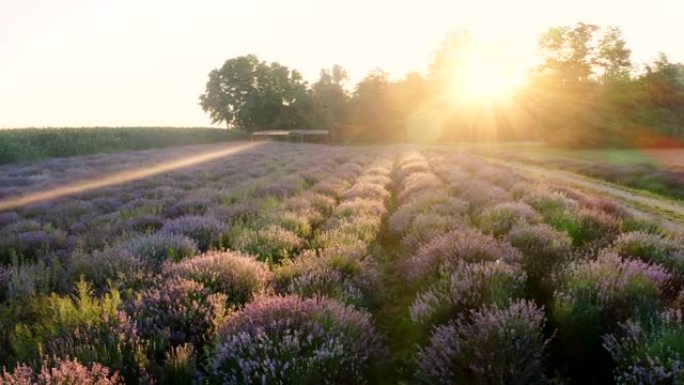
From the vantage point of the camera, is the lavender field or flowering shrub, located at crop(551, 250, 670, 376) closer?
the lavender field

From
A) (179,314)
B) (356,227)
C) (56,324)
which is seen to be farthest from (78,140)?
(179,314)

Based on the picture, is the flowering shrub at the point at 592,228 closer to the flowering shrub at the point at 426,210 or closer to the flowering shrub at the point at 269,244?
the flowering shrub at the point at 426,210

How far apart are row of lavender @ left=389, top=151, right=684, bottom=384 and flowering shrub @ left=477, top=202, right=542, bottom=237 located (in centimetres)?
21

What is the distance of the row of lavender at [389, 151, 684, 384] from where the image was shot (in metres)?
3.55

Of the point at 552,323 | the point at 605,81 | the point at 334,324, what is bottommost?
the point at 552,323

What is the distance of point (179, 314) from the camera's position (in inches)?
173

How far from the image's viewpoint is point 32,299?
5.33 metres

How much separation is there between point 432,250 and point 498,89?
251 ft

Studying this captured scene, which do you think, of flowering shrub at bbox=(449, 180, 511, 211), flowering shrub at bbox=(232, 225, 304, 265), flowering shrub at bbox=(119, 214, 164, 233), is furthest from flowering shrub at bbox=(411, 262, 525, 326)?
flowering shrub at bbox=(119, 214, 164, 233)

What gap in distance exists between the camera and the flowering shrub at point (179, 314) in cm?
421

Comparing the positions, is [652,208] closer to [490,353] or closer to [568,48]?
[490,353]

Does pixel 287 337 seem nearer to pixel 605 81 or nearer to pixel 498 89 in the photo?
pixel 605 81

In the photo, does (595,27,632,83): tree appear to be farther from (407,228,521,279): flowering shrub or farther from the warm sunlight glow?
(407,228,521,279): flowering shrub

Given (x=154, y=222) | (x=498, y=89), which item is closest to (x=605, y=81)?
(x=498, y=89)
